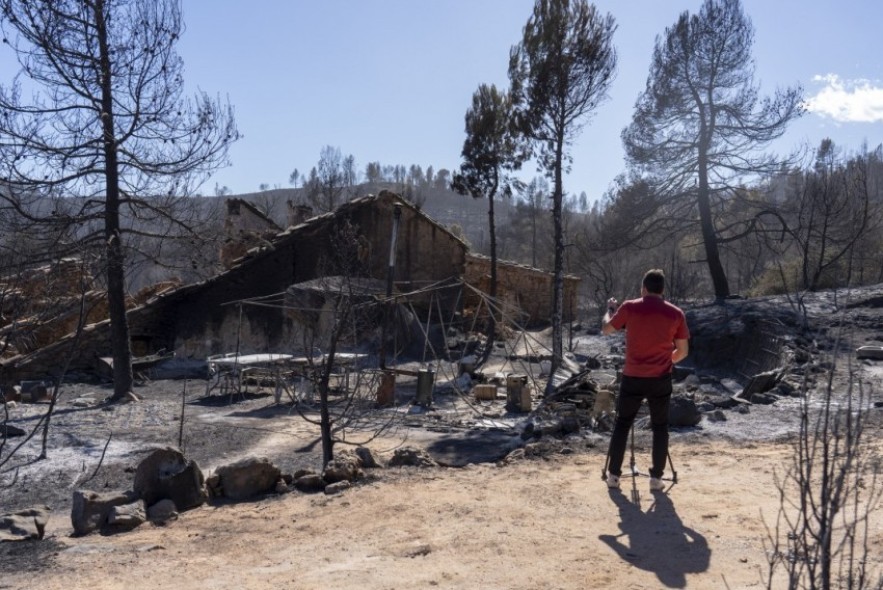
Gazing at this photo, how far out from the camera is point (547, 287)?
28656mm

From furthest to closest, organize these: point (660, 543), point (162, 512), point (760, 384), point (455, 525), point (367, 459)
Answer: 1. point (760, 384)
2. point (367, 459)
3. point (162, 512)
4. point (455, 525)
5. point (660, 543)

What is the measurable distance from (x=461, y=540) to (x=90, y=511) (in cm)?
295

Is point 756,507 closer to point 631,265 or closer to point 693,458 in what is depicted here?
point 693,458

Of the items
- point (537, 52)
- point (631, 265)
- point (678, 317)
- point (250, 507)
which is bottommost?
point (250, 507)

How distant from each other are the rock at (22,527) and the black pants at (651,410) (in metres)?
4.31

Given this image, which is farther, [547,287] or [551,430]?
[547,287]

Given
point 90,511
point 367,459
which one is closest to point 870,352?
point 367,459

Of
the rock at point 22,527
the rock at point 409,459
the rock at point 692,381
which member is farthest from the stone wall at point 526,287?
the rock at point 22,527

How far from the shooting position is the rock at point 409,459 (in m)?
8.04

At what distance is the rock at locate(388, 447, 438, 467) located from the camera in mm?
8039

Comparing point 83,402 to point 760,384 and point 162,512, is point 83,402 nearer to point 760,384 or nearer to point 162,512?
point 162,512

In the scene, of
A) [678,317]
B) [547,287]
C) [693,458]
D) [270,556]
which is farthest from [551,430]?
[547,287]

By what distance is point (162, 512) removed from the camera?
21.1 ft

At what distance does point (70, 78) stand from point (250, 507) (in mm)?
8405
